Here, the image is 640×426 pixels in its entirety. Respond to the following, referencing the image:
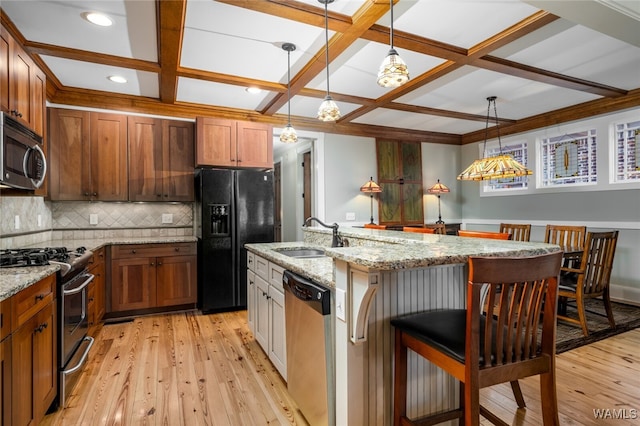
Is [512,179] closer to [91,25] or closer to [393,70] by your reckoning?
[393,70]

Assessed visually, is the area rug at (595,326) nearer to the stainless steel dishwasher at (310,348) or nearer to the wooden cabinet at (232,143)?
the stainless steel dishwasher at (310,348)

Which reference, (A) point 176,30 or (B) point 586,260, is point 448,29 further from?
(B) point 586,260

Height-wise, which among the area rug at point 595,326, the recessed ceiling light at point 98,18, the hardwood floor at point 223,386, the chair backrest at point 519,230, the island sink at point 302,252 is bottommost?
the hardwood floor at point 223,386

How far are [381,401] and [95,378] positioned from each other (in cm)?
218

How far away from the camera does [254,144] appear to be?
4.48 metres

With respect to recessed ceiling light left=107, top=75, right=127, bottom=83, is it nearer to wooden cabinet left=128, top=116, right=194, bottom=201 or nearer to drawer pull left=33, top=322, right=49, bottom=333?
wooden cabinet left=128, top=116, right=194, bottom=201

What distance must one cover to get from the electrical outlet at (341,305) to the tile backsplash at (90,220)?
299 cm

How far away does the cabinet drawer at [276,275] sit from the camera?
2254 millimetres

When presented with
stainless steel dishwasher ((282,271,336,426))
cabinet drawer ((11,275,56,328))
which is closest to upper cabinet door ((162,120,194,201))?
cabinet drawer ((11,275,56,328))

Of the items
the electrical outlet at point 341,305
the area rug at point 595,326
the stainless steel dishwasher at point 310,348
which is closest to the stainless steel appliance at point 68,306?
the stainless steel dishwasher at point 310,348

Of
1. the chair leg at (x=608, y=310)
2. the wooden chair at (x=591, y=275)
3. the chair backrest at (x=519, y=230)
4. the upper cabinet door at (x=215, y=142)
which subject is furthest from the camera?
the chair backrest at (x=519, y=230)

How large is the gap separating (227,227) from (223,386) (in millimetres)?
2093

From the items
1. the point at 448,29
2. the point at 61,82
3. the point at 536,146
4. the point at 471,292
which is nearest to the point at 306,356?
the point at 471,292

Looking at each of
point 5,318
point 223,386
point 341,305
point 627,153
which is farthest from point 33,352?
point 627,153
